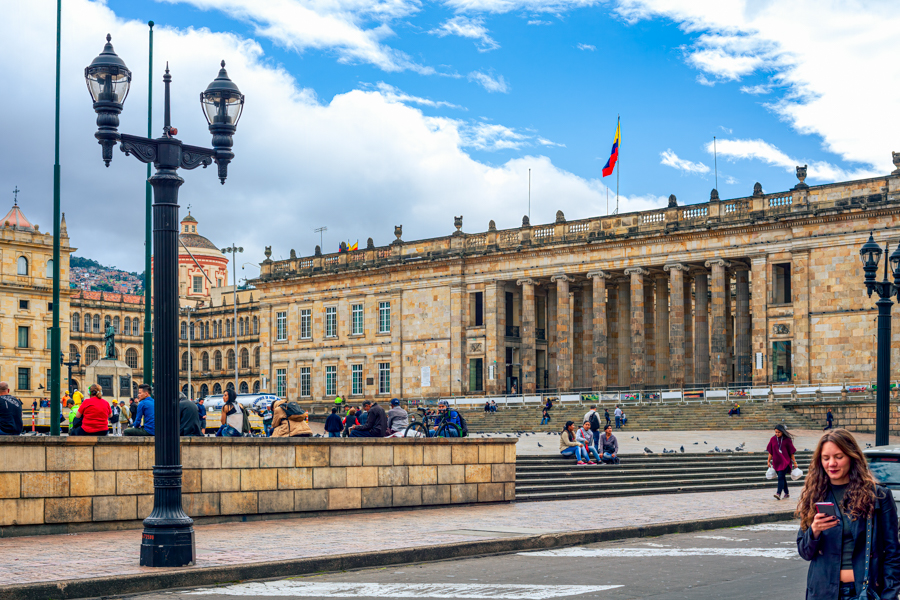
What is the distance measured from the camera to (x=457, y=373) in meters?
63.9

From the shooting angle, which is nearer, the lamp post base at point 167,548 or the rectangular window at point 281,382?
the lamp post base at point 167,548

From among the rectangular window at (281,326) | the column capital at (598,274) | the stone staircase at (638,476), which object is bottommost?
the stone staircase at (638,476)

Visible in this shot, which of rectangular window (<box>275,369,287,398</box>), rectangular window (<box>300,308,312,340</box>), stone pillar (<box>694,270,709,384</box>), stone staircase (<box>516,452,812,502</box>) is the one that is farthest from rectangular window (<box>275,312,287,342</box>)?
stone staircase (<box>516,452,812,502</box>)

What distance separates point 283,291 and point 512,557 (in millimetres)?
63605

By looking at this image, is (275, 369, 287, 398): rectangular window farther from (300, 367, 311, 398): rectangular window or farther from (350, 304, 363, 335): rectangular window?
(350, 304, 363, 335): rectangular window

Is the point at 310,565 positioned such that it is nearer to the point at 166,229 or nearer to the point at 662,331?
the point at 166,229

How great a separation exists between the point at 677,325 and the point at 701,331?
58.7 inches

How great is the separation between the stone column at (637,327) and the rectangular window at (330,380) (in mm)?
22918

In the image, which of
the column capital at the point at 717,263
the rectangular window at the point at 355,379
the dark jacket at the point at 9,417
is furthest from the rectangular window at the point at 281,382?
the dark jacket at the point at 9,417

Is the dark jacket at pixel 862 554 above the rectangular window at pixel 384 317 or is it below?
below

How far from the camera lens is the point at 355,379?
70.1 metres

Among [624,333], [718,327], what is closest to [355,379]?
[624,333]

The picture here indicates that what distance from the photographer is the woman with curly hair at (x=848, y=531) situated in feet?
17.4

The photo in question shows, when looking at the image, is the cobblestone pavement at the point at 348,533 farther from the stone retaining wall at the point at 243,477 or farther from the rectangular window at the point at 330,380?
the rectangular window at the point at 330,380
